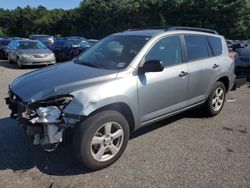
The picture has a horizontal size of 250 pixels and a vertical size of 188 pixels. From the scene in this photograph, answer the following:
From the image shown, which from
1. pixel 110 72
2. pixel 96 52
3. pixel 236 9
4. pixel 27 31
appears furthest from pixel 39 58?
pixel 27 31

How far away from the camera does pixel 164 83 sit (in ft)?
16.0

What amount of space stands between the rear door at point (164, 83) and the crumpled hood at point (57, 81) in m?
0.58

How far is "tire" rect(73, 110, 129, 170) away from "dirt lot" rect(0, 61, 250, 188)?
0.51 ft

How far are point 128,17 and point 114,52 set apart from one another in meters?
51.7

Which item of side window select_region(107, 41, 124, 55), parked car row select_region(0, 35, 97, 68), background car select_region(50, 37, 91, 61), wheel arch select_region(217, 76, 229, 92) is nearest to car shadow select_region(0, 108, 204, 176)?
side window select_region(107, 41, 124, 55)

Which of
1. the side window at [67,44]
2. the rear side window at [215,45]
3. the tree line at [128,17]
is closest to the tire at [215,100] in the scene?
the rear side window at [215,45]

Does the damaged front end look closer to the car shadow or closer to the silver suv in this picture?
the silver suv

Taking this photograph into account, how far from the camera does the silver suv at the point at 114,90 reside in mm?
3879

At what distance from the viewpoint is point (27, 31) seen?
76.6m

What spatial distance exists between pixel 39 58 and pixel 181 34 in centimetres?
1076

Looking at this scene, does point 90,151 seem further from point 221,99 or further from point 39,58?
point 39,58

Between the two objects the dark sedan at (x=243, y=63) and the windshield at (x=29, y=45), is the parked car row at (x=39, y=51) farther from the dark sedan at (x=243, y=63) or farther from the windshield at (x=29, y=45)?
the dark sedan at (x=243, y=63)

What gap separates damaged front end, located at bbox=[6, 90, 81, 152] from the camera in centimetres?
381

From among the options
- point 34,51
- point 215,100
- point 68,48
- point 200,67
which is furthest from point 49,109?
point 68,48
